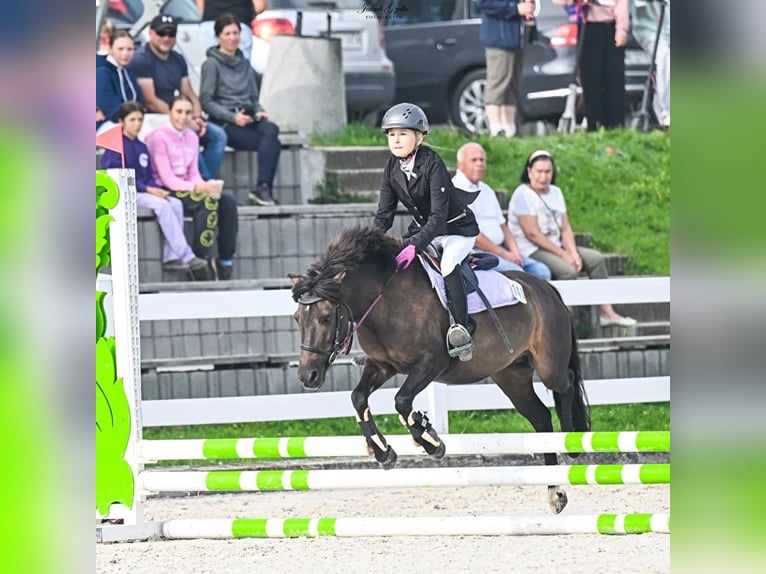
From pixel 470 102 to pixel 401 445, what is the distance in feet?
28.1

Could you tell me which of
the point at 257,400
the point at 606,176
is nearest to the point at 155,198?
the point at 257,400

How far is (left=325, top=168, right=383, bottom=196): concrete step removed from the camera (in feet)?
35.9

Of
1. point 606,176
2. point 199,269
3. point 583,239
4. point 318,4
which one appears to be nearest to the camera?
point 199,269

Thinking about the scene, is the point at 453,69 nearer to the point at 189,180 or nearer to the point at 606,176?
the point at 606,176

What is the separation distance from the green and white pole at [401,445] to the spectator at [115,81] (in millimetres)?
3945

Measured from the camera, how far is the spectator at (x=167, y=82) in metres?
9.66

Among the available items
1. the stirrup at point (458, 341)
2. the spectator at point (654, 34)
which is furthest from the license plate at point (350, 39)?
the stirrup at point (458, 341)

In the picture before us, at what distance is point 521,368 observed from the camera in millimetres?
6637

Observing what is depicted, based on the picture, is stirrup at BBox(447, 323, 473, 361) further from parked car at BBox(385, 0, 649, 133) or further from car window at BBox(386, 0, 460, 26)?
car window at BBox(386, 0, 460, 26)

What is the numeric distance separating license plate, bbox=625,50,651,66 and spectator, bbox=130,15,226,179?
5.52 meters

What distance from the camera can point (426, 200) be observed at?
5922 mm
